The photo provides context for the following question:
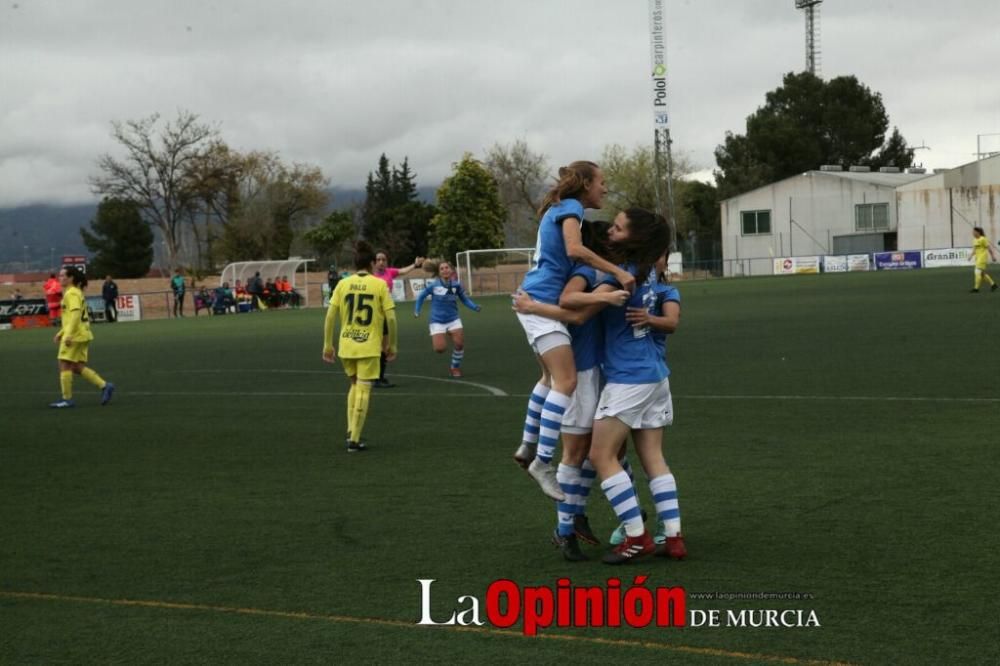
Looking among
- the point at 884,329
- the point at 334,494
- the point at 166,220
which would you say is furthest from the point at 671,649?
the point at 166,220

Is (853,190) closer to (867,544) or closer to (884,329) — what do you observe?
(884,329)

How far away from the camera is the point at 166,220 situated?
88562mm

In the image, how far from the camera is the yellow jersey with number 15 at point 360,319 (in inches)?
458

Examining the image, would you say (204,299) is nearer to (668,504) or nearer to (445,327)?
(445,327)

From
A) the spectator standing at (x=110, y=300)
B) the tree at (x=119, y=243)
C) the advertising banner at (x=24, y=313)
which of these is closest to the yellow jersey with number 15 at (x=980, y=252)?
the spectator standing at (x=110, y=300)

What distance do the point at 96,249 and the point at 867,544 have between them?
109696mm

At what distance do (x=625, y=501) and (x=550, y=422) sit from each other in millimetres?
696

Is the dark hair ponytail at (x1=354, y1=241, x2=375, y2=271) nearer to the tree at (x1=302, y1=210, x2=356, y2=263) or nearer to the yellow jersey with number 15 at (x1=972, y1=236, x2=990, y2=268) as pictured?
the yellow jersey with number 15 at (x1=972, y1=236, x2=990, y2=268)

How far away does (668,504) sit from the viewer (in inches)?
264

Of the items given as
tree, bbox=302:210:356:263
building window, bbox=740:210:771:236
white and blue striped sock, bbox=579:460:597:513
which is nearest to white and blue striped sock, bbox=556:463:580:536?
white and blue striped sock, bbox=579:460:597:513

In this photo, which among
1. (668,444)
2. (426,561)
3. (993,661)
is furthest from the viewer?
(668,444)

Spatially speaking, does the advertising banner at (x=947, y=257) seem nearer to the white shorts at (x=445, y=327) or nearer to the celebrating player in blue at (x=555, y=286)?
the white shorts at (x=445, y=327)

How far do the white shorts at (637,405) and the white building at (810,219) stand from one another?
249 ft

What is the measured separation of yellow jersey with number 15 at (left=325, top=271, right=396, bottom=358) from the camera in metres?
11.6
